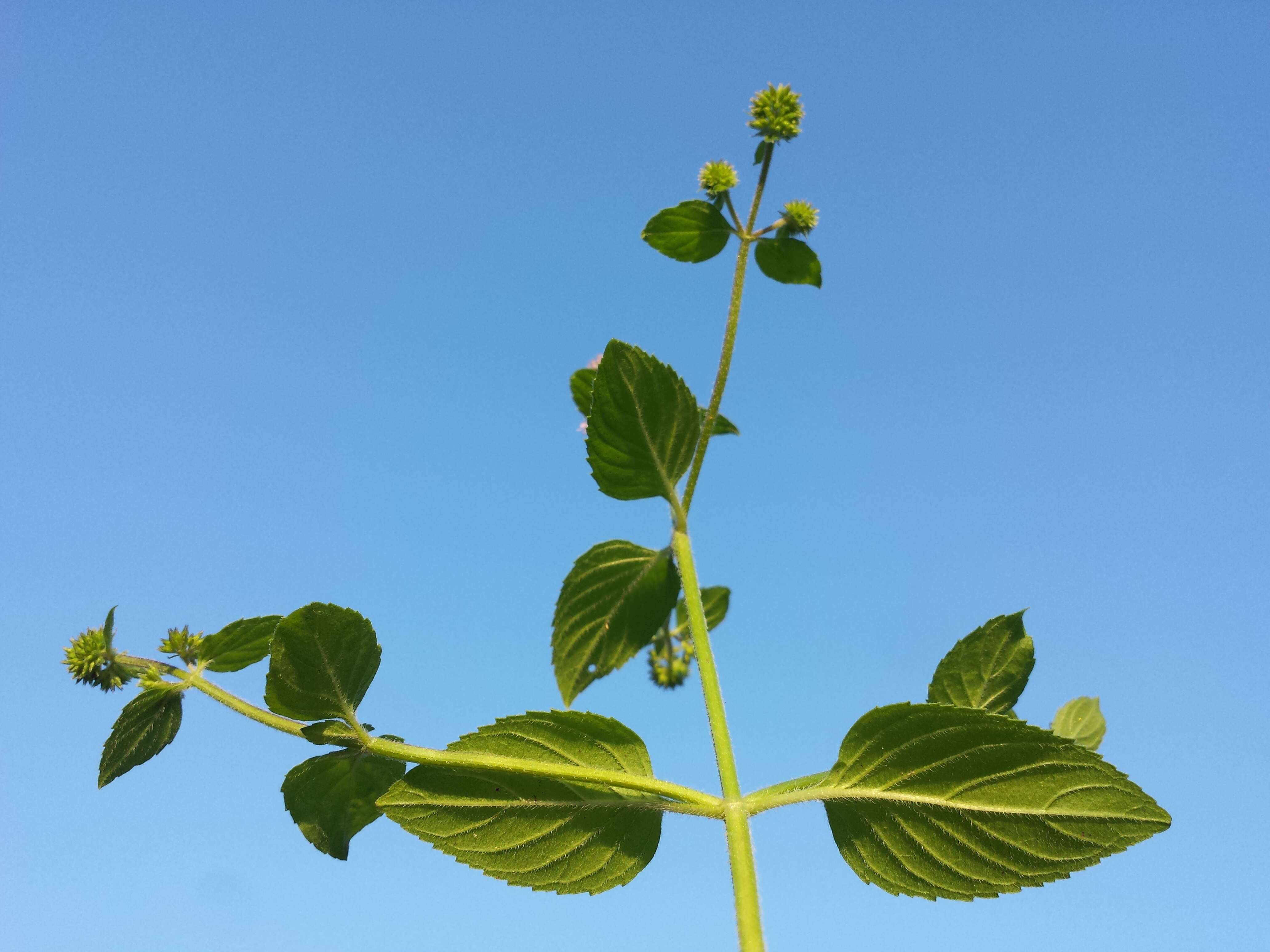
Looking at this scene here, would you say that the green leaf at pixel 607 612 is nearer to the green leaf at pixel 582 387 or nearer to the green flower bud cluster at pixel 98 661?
the green leaf at pixel 582 387

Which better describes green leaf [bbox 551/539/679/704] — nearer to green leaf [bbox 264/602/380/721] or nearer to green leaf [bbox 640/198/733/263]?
green leaf [bbox 264/602/380/721]

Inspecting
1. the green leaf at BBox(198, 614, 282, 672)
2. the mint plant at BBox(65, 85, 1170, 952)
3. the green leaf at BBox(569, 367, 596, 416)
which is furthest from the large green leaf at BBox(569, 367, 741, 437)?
the green leaf at BBox(198, 614, 282, 672)

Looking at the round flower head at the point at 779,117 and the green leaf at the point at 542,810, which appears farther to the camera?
the round flower head at the point at 779,117

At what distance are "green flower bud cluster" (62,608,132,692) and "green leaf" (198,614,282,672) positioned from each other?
158 mm

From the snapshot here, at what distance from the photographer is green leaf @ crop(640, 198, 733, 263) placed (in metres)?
2.44

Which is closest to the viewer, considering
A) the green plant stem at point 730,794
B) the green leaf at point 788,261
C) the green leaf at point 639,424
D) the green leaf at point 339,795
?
the green plant stem at point 730,794

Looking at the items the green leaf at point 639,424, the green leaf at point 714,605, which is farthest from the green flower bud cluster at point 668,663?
the green leaf at point 639,424

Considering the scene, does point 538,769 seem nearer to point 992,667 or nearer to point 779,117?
point 992,667

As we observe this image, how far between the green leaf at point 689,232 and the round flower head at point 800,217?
17 centimetres

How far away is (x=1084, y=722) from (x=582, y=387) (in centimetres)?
168

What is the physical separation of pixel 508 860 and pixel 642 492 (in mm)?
924

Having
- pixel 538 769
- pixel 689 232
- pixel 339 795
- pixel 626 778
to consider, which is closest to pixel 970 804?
pixel 626 778

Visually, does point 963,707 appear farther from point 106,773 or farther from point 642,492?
point 106,773

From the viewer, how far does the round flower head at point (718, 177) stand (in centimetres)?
258
